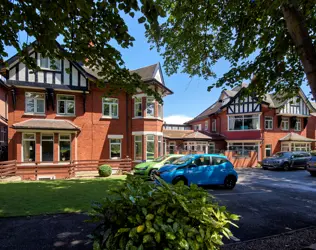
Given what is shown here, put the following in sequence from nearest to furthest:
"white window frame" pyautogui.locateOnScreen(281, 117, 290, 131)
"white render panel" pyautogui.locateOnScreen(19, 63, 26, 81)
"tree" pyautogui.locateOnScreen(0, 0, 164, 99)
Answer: "tree" pyautogui.locateOnScreen(0, 0, 164, 99) → "white render panel" pyautogui.locateOnScreen(19, 63, 26, 81) → "white window frame" pyautogui.locateOnScreen(281, 117, 290, 131)

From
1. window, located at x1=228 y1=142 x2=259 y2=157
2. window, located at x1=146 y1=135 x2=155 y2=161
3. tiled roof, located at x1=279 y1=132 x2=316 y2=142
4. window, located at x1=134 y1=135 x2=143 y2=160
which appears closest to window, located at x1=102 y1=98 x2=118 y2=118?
window, located at x1=134 y1=135 x2=143 y2=160

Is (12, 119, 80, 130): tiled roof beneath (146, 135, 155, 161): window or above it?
above

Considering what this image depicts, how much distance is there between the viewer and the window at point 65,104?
16891 millimetres

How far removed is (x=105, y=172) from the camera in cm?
1510

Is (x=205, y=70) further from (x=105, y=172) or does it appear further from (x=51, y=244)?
(x=105, y=172)

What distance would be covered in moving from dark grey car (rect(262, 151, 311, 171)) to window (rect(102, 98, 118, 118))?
640 inches

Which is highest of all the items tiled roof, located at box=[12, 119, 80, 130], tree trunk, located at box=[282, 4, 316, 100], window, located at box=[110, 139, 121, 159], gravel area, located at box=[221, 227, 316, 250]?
tree trunk, located at box=[282, 4, 316, 100]

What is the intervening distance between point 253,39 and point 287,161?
1844 centimetres

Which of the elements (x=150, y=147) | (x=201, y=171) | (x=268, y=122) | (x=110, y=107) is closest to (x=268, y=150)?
(x=268, y=122)

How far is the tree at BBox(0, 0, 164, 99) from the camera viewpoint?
3.50 meters

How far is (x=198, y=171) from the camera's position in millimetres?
10445

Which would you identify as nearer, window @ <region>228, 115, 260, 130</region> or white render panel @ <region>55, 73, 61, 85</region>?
white render panel @ <region>55, 73, 61, 85</region>

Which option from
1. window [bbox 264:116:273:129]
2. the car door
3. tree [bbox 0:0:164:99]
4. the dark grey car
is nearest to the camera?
tree [bbox 0:0:164:99]

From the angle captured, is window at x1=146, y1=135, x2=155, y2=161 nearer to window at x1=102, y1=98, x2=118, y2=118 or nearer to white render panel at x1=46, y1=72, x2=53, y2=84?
window at x1=102, y1=98, x2=118, y2=118
